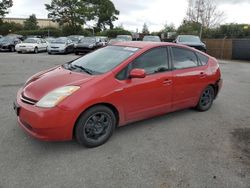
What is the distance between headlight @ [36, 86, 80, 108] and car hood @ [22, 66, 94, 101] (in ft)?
0.28

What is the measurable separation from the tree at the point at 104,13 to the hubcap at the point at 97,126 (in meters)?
57.7

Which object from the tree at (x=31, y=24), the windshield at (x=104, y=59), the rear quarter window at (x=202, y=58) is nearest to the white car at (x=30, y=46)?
the windshield at (x=104, y=59)

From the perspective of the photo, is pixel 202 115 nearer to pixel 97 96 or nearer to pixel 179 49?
pixel 179 49

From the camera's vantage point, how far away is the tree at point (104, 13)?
2330 inches

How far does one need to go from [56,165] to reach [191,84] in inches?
119

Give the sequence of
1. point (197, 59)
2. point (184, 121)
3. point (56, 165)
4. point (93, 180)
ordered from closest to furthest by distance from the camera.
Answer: point (93, 180), point (56, 165), point (184, 121), point (197, 59)

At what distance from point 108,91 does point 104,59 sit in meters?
0.87

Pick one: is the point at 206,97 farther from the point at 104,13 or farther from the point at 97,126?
the point at 104,13

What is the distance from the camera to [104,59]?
4.29m

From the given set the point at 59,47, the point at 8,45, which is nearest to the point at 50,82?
the point at 59,47

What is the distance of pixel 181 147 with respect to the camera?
374cm

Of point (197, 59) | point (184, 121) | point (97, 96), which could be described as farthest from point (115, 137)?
point (197, 59)

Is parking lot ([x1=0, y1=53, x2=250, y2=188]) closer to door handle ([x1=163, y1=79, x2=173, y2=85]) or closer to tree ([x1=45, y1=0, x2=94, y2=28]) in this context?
door handle ([x1=163, y1=79, x2=173, y2=85])

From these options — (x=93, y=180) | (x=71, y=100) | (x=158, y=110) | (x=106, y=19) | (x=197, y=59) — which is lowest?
(x=93, y=180)
